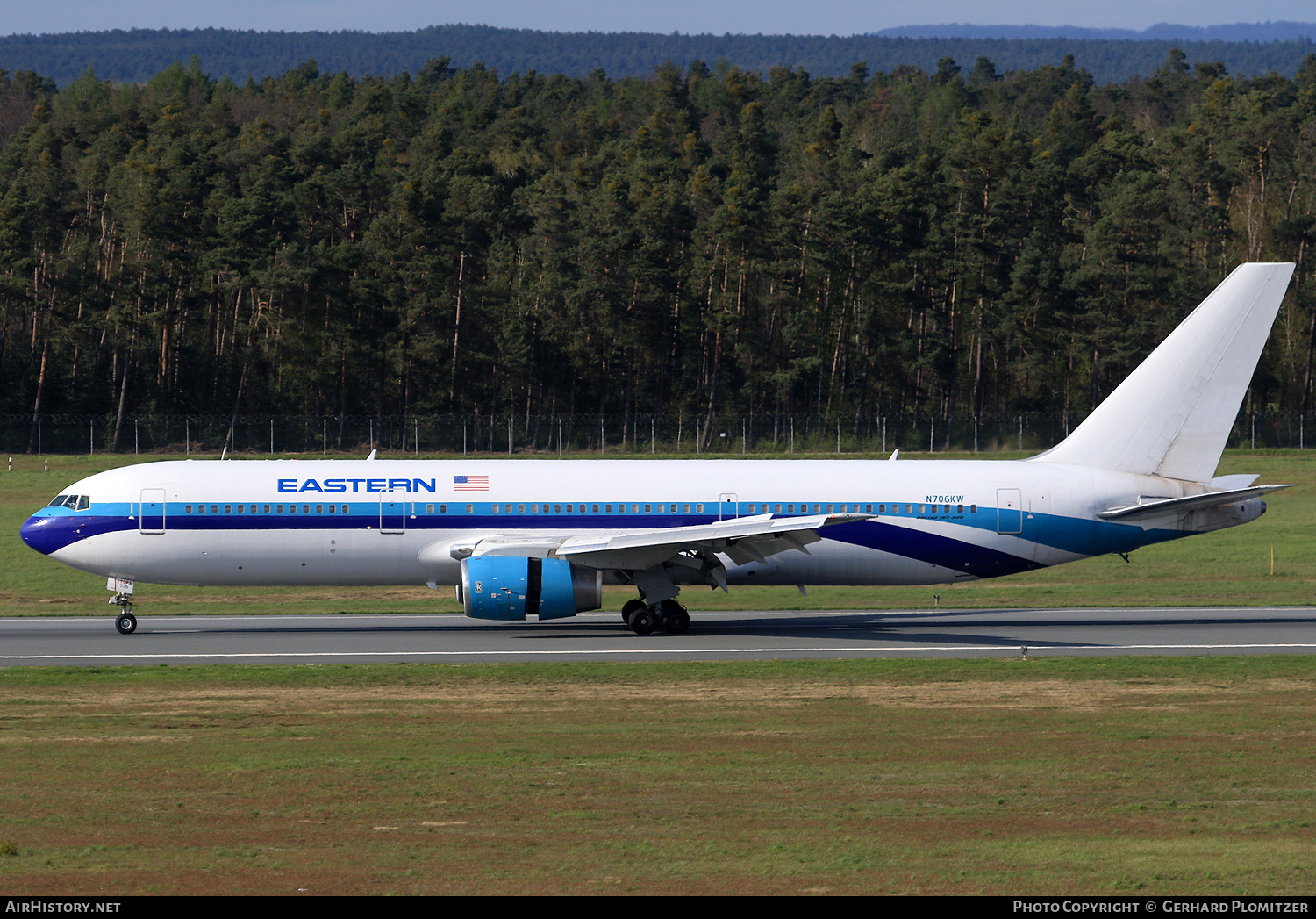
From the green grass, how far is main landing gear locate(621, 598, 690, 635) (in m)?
5.38

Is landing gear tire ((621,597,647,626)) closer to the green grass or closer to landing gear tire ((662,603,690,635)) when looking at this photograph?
landing gear tire ((662,603,690,635))

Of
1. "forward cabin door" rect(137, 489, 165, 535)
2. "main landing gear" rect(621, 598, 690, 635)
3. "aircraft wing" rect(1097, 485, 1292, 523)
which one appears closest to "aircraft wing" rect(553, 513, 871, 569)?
"main landing gear" rect(621, 598, 690, 635)

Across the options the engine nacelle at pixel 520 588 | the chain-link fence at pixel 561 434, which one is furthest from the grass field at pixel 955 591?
the chain-link fence at pixel 561 434

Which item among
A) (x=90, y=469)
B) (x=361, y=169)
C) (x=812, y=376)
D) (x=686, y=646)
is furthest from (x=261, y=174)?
(x=686, y=646)

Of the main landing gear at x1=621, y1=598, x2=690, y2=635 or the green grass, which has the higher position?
the main landing gear at x1=621, y1=598, x2=690, y2=635

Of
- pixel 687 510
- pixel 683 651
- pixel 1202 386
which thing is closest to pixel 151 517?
pixel 687 510

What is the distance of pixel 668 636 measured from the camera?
31.8m

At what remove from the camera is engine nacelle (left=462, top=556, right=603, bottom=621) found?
2992cm

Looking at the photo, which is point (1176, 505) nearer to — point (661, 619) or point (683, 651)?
point (661, 619)

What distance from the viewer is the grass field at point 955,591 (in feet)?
125

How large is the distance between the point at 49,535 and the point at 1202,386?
2667 cm

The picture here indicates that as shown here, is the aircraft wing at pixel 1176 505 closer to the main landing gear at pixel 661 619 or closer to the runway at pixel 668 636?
the runway at pixel 668 636

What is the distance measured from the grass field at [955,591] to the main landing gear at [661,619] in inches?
23.7

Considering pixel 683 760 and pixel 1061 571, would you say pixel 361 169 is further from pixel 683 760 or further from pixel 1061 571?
pixel 683 760
